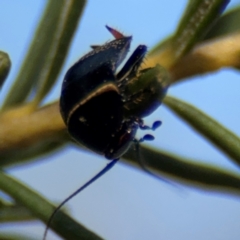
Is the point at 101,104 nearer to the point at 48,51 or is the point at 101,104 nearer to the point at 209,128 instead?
the point at 48,51

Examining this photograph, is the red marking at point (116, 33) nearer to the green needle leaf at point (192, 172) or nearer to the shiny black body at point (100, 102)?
the shiny black body at point (100, 102)

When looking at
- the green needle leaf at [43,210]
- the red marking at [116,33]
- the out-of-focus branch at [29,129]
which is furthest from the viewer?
the red marking at [116,33]

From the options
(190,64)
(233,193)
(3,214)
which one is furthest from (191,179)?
(3,214)

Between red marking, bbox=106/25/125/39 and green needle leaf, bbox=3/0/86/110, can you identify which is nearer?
green needle leaf, bbox=3/0/86/110

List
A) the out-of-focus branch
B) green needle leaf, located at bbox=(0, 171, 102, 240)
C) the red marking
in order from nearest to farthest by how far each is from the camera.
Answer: green needle leaf, located at bbox=(0, 171, 102, 240)
the out-of-focus branch
the red marking

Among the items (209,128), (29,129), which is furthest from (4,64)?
(209,128)

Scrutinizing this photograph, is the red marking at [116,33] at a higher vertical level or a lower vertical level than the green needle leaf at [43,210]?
higher

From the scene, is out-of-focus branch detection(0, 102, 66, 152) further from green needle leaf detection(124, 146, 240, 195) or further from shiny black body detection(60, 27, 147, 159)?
green needle leaf detection(124, 146, 240, 195)

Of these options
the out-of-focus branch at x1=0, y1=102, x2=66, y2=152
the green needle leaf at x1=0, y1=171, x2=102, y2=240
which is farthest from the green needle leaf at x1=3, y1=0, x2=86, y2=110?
the green needle leaf at x1=0, y1=171, x2=102, y2=240

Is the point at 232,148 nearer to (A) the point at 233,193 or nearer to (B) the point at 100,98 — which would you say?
(A) the point at 233,193

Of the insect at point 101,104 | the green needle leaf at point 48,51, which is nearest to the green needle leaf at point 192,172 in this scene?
the insect at point 101,104
